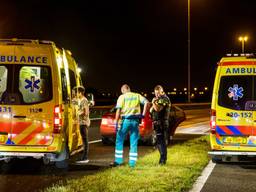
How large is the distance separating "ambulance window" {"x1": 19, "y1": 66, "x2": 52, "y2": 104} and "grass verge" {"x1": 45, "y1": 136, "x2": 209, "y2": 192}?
5.35 ft

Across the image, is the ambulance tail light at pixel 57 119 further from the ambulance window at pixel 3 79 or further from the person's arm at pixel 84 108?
the person's arm at pixel 84 108

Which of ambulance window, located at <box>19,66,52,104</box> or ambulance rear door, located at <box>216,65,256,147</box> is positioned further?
ambulance rear door, located at <box>216,65,256,147</box>

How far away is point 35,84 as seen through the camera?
928cm

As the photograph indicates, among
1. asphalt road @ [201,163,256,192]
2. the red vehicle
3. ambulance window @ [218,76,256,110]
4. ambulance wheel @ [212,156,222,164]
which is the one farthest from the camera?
the red vehicle

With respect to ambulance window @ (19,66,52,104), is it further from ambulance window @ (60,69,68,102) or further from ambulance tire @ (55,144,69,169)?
ambulance tire @ (55,144,69,169)

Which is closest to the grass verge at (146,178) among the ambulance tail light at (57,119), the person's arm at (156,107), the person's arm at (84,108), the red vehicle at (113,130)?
the ambulance tail light at (57,119)

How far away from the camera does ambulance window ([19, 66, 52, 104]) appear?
922 centimetres

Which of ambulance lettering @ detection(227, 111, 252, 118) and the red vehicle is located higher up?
ambulance lettering @ detection(227, 111, 252, 118)

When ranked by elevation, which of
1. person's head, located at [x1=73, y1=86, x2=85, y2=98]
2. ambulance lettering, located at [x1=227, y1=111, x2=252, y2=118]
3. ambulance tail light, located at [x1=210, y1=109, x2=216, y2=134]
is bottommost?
ambulance tail light, located at [x1=210, y1=109, x2=216, y2=134]

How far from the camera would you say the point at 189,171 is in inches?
386

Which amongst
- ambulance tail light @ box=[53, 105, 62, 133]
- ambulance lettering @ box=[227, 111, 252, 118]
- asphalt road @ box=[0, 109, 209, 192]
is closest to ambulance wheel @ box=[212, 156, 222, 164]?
ambulance lettering @ box=[227, 111, 252, 118]

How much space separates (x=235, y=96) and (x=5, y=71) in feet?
15.0

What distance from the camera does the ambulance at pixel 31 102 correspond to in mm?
9164

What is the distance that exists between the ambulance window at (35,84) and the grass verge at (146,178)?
163 centimetres
